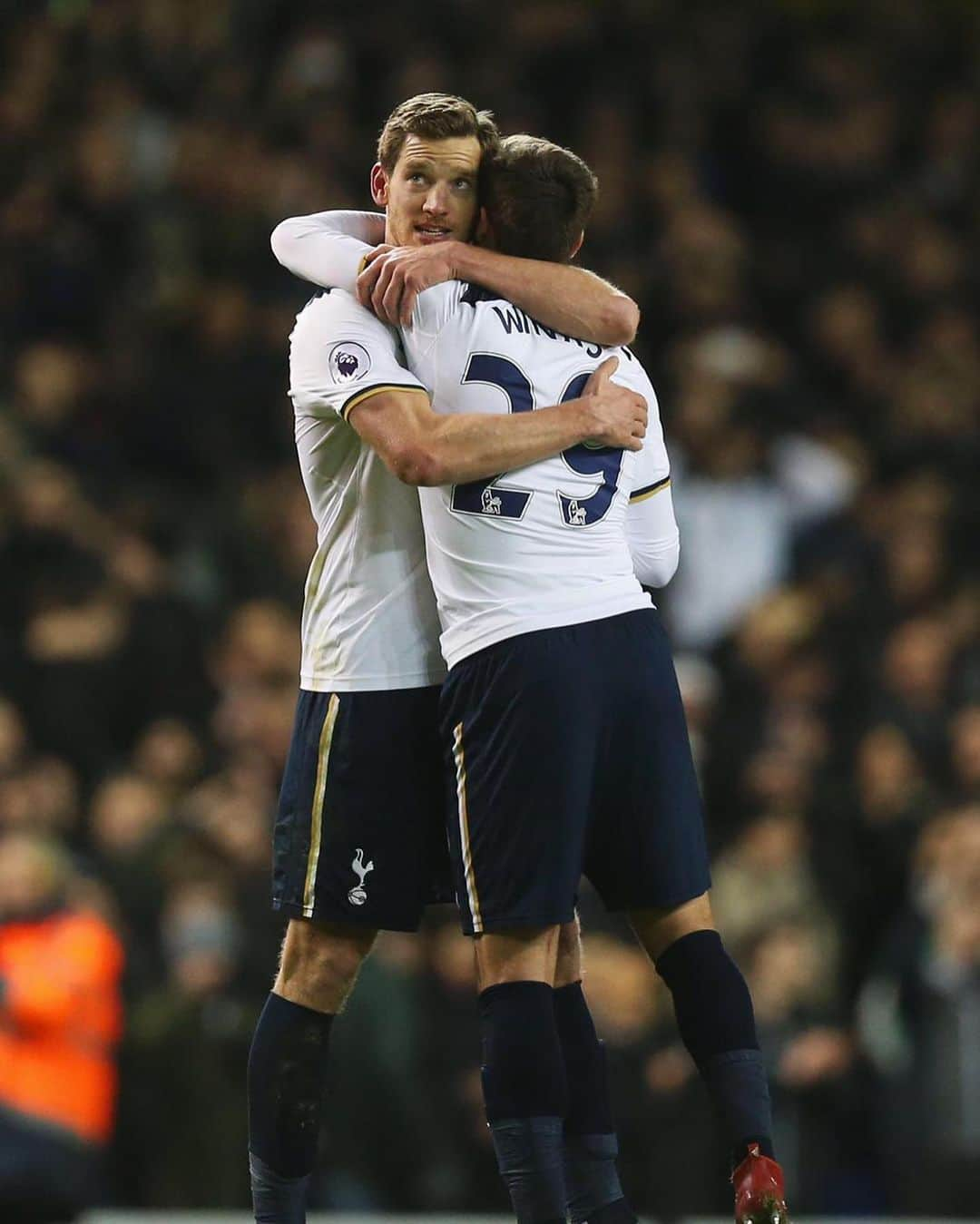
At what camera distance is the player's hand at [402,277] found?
13.1ft

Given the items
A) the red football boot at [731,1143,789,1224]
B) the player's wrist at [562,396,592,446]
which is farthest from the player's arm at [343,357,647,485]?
the red football boot at [731,1143,789,1224]

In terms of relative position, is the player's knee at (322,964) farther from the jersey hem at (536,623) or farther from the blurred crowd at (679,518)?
the blurred crowd at (679,518)

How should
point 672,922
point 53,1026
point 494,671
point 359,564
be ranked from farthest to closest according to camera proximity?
point 53,1026, point 359,564, point 672,922, point 494,671

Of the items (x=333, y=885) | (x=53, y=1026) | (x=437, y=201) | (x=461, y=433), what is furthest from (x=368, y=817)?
(x=53, y=1026)

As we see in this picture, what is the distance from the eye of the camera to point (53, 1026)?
700 centimetres

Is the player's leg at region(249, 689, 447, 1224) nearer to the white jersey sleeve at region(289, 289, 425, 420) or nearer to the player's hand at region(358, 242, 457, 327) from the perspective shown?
the white jersey sleeve at region(289, 289, 425, 420)

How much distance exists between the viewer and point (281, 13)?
39.4 feet

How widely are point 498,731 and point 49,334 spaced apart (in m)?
6.84

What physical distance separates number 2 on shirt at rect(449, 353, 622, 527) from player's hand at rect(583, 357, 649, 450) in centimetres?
3

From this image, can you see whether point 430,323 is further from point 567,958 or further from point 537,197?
point 567,958

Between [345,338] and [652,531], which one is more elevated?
[345,338]

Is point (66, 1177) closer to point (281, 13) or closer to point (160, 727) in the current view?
point (160, 727)

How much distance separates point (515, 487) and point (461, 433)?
0.15 metres

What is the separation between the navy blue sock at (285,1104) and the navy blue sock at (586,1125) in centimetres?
46
